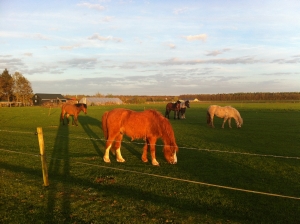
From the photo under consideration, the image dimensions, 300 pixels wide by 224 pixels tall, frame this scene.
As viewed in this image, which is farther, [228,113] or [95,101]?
[95,101]

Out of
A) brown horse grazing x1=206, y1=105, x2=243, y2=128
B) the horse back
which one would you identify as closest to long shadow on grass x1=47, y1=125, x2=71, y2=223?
the horse back

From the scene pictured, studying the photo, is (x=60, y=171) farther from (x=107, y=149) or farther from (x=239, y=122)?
(x=239, y=122)

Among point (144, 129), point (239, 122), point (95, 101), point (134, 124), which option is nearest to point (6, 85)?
point (95, 101)

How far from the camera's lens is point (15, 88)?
76.6 meters

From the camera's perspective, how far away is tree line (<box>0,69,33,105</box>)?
75.1 meters

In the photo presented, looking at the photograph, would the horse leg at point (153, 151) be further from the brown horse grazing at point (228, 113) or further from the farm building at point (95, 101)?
the farm building at point (95, 101)

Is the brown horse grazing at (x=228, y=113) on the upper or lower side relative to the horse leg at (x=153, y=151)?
upper

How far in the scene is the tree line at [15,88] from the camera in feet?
246

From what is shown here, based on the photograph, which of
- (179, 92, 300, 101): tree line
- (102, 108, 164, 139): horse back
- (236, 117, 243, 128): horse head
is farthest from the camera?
(179, 92, 300, 101): tree line

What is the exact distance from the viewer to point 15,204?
496 cm

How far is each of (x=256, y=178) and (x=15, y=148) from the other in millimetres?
9657

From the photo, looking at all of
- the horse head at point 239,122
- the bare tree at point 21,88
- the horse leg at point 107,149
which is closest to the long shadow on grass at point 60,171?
the horse leg at point 107,149

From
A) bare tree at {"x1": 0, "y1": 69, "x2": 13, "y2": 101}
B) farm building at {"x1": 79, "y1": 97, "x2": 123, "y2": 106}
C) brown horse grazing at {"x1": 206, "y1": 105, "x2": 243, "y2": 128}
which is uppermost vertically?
bare tree at {"x1": 0, "y1": 69, "x2": 13, "y2": 101}

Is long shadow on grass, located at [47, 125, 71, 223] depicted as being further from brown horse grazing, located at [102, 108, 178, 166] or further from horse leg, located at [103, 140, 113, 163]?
brown horse grazing, located at [102, 108, 178, 166]
